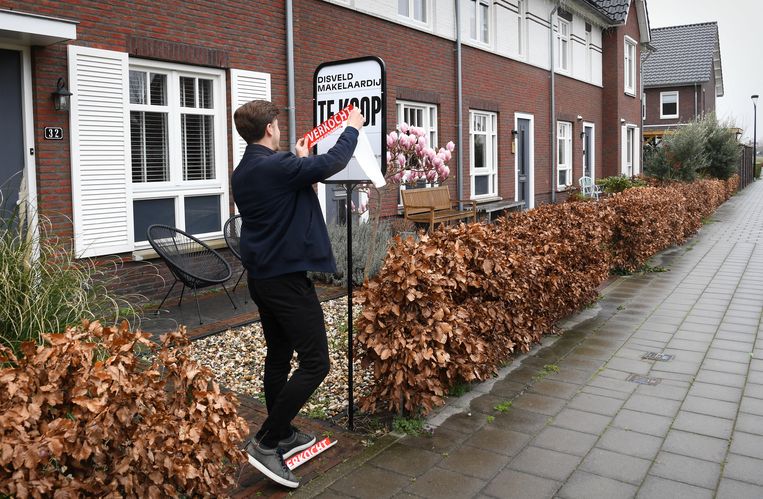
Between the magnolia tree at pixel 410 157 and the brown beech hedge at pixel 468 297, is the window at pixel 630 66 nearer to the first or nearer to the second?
the brown beech hedge at pixel 468 297

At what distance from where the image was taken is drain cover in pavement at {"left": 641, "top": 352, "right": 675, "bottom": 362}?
619 centimetres

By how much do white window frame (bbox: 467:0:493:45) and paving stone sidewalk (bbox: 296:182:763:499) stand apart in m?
9.93

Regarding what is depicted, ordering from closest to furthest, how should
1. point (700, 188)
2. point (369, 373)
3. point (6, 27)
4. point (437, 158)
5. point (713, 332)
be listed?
1. point (369, 373)
2. point (6, 27)
3. point (713, 332)
4. point (437, 158)
5. point (700, 188)

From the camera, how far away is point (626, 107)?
27.2 m

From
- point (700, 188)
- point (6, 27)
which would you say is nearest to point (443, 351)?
point (6, 27)

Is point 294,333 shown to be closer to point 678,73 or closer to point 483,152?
point 483,152

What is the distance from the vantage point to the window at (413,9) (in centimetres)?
→ 1365

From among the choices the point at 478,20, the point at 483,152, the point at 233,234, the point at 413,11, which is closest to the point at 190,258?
the point at 233,234

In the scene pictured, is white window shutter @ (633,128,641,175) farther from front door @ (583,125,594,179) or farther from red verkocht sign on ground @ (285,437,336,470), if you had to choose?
red verkocht sign on ground @ (285,437,336,470)

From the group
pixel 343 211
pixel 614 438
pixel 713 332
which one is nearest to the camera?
pixel 614 438

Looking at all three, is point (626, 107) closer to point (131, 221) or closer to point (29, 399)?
point (131, 221)

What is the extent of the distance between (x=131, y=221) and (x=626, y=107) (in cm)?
2288

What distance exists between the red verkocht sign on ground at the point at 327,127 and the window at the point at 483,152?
11.9 metres

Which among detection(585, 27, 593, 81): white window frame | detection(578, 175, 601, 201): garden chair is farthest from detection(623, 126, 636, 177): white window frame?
detection(578, 175, 601, 201): garden chair
